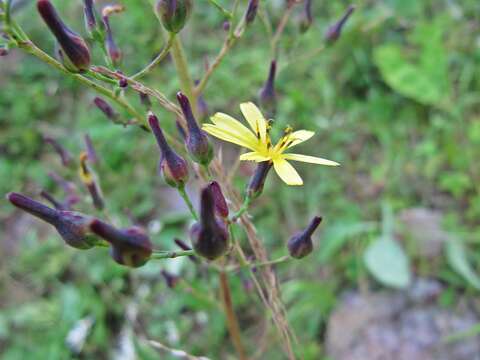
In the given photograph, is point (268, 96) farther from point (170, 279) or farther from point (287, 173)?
point (170, 279)

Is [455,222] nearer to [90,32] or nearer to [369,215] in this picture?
[369,215]

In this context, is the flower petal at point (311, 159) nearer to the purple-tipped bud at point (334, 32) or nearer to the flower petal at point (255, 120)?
the flower petal at point (255, 120)

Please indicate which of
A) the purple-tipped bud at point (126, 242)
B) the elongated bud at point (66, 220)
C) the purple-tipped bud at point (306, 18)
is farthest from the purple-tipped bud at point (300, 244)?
the purple-tipped bud at point (306, 18)

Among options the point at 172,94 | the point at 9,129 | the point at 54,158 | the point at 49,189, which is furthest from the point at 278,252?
Answer: the point at 9,129

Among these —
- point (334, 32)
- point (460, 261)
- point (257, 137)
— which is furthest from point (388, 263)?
point (257, 137)

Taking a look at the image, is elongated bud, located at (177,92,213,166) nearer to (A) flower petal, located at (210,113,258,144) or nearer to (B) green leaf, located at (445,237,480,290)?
(A) flower petal, located at (210,113,258,144)

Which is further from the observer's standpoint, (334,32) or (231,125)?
(334,32)
